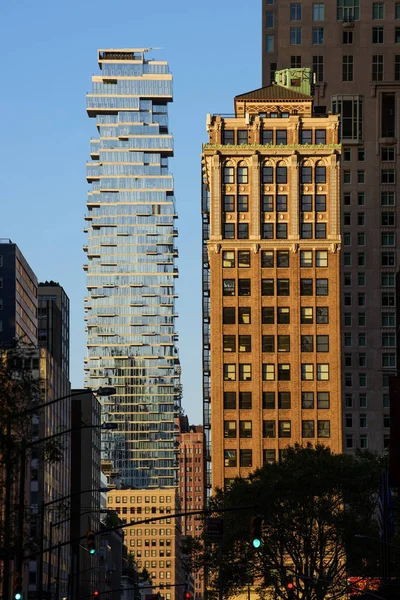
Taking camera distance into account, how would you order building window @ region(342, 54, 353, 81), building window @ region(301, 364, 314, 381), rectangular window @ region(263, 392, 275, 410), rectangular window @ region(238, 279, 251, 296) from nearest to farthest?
1. rectangular window @ region(263, 392, 275, 410)
2. building window @ region(301, 364, 314, 381)
3. rectangular window @ region(238, 279, 251, 296)
4. building window @ region(342, 54, 353, 81)

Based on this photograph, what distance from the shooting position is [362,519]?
11769cm

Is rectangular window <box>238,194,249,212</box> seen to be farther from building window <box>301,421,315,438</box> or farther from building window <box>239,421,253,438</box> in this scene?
building window <box>301,421,315,438</box>

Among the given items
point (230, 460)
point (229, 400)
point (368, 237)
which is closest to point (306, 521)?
point (230, 460)

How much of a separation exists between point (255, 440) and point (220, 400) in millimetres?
6390

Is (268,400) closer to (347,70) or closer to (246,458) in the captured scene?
(246,458)

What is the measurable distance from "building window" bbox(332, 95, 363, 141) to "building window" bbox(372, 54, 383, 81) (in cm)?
368

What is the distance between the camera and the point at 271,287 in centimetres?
18450

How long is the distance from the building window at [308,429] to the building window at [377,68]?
47.5 metres

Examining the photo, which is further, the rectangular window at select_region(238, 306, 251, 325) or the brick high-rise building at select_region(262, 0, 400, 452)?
the brick high-rise building at select_region(262, 0, 400, 452)

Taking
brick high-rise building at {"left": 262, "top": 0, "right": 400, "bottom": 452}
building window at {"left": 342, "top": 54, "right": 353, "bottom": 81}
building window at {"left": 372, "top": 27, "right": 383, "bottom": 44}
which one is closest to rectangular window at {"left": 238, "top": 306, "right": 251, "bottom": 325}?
brick high-rise building at {"left": 262, "top": 0, "right": 400, "bottom": 452}

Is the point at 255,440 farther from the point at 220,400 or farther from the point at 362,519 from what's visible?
the point at 362,519

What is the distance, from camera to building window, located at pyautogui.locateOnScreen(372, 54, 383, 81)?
646 feet

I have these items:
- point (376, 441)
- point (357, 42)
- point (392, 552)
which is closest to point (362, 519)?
point (392, 552)

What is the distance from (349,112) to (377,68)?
7.06m
